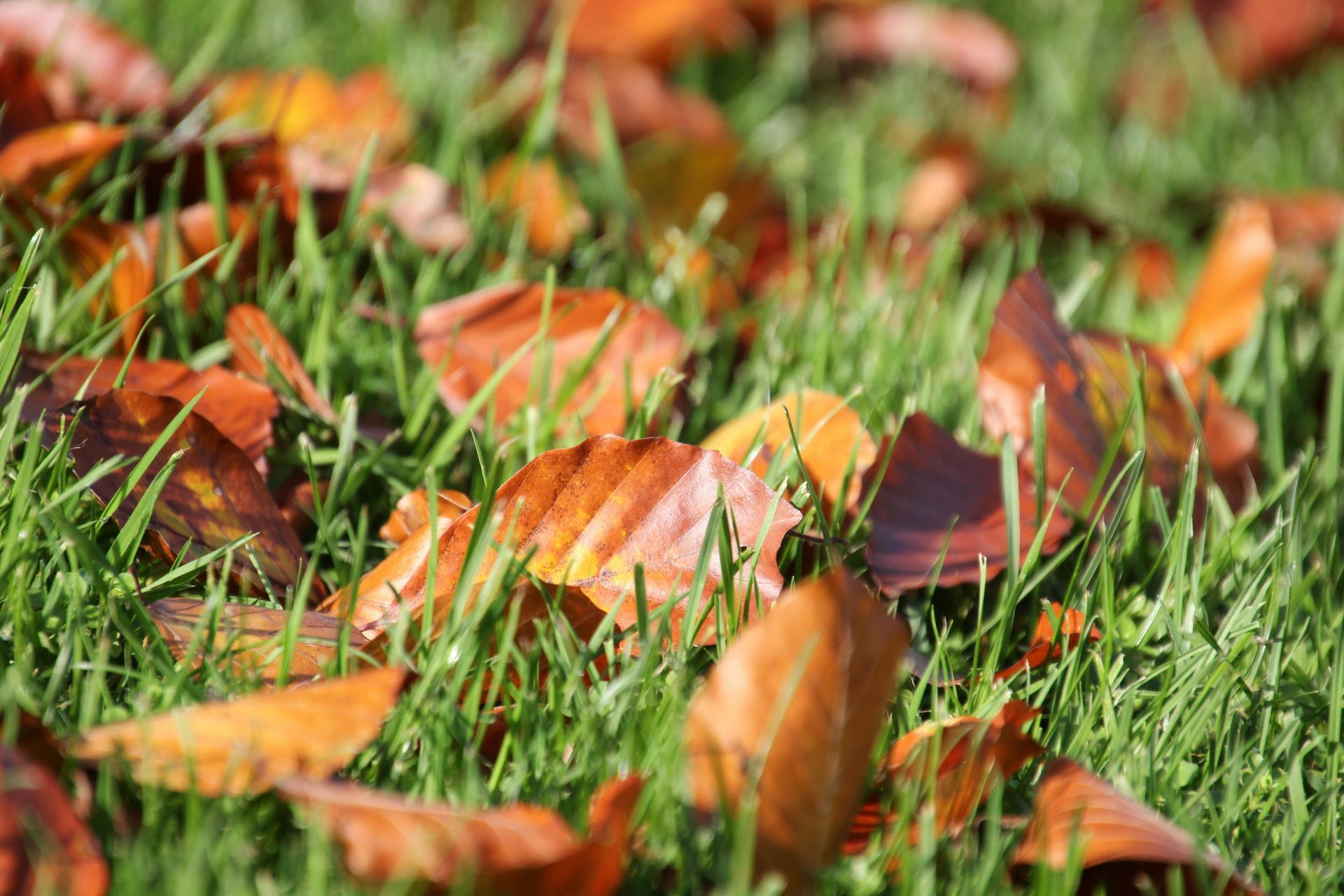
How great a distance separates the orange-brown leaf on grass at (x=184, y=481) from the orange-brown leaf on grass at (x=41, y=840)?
0.24 m

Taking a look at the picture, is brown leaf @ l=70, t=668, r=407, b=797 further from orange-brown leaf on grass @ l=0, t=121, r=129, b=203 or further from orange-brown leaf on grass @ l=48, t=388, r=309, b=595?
orange-brown leaf on grass @ l=0, t=121, r=129, b=203

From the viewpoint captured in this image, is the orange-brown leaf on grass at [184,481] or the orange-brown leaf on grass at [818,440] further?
the orange-brown leaf on grass at [818,440]

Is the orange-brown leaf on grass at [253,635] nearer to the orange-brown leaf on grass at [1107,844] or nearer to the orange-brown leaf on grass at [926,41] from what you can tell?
the orange-brown leaf on grass at [1107,844]

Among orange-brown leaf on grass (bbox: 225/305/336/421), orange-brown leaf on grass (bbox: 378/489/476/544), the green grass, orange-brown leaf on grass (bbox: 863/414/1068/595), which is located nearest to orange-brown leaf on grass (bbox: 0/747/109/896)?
the green grass

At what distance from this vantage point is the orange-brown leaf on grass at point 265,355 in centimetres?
106

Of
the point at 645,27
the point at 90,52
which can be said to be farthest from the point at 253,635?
the point at 645,27

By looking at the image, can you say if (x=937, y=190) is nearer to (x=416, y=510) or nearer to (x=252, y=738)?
(x=416, y=510)

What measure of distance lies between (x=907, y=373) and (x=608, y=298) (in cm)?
33

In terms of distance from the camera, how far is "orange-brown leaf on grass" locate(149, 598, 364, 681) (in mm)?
779

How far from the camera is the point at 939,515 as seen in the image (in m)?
1.01

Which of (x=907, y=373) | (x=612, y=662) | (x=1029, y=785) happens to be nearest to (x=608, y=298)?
(x=907, y=373)

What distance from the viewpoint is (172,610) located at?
0.81 metres

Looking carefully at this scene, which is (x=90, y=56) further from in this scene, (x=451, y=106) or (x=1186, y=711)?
(x=1186, y=711)

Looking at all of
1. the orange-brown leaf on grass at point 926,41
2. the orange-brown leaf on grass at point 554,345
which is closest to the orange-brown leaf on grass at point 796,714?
the orange-brown leaf on grass at point 554,345
